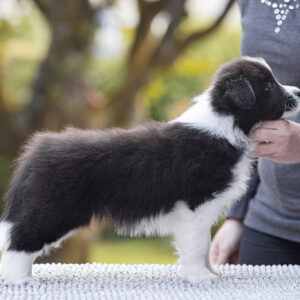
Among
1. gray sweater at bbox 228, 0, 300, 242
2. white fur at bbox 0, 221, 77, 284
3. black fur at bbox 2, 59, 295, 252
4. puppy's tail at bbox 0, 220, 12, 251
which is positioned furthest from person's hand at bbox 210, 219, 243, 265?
puppy's tail at bbox 0, 220, 12, 251

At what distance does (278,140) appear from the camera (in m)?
2.53

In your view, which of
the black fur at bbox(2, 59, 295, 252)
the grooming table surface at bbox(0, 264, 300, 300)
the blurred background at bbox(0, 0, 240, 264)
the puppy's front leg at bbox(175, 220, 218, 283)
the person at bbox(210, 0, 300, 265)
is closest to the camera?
the grooming table surface at bbox(0, 264, 300, 300)

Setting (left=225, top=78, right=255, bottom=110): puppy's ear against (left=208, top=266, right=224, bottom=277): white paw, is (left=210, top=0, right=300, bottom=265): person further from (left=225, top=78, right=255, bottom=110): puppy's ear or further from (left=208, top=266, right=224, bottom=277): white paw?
(left=208, top=266, right=224, bottom=277): white paw

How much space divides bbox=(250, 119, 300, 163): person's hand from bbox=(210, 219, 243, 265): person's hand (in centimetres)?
89

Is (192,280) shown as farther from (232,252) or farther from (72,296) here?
(232,252)

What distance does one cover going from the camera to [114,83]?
7.33 meters

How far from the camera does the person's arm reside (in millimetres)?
3377

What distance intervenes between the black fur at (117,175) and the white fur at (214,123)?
3cm

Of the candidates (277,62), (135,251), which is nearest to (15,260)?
(277,62)

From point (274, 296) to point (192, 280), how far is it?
391mm

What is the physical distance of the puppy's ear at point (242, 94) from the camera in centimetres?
247

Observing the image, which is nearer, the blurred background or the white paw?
the white paw

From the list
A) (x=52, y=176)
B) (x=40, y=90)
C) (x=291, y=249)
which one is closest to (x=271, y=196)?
(x=291, y=249)

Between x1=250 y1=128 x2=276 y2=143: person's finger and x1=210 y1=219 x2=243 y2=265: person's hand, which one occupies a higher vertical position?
x1=250 y1=128 x2=276 y2=143: person's finger
